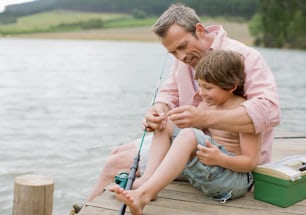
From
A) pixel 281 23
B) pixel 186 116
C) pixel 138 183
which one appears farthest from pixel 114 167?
pixel 281 23

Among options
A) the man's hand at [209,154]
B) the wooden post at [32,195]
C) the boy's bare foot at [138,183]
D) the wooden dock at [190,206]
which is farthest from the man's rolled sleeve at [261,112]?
the wooden post at [32,195]

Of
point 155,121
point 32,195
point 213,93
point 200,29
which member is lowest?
point 32,195

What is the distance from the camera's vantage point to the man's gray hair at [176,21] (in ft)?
10.4

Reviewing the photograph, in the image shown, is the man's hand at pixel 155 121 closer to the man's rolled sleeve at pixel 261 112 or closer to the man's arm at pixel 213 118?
the man's arm at pixel 213 118

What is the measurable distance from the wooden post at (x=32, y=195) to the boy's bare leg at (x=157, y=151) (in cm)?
50

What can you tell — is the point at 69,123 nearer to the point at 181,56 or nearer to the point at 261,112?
the point at 181,56

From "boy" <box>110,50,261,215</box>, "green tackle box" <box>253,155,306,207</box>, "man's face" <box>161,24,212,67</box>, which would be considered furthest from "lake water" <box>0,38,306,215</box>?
"green tackle box" <box>253,155,306,207</box>

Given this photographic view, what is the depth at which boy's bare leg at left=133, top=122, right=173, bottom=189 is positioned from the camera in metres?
3.13

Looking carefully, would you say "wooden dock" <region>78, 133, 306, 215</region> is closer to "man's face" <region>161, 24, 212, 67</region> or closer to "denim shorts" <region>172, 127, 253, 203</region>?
"denim shorts" <region>172, 127, 253, 203</region>

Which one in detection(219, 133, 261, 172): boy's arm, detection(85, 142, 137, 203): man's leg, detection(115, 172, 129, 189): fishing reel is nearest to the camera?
detection(219, 133, 261, 172): boy's arm

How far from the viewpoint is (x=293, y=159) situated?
338cm

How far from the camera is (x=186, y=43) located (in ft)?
10.5

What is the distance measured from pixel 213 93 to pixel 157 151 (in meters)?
0.39

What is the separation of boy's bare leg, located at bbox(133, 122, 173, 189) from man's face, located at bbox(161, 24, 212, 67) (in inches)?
13.7
